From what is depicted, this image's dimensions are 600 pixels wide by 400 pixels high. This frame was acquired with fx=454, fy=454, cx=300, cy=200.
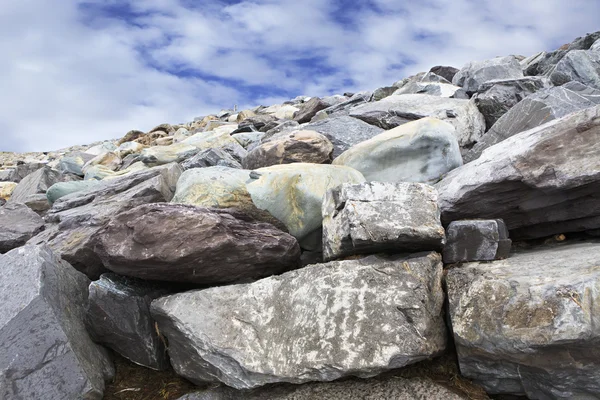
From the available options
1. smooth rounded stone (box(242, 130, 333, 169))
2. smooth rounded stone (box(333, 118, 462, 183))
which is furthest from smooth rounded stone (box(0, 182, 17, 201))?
smooth rounded stone (box(333, 118, 462, 183))

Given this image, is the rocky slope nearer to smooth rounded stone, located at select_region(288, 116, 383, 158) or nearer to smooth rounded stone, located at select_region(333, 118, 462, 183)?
smooth rounded stone, located at select_region(333, 118, 462, 183)

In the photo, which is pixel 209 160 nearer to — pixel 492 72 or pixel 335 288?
pixel 335 288

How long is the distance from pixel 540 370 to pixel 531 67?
14.7 meters

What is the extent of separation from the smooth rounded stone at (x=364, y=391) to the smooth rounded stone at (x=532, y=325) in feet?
1.00

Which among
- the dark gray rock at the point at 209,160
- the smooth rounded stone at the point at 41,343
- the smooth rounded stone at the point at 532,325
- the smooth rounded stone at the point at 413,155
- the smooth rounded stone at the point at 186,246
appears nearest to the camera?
the smooth rounded stone at the point at 532,325

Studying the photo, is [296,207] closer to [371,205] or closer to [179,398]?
[371,205]

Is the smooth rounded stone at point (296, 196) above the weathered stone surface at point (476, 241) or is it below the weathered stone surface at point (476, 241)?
above

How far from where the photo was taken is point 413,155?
5863 mm

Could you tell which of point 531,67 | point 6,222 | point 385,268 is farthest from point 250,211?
point 531,67

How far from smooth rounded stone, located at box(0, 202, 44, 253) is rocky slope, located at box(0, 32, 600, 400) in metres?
1.26

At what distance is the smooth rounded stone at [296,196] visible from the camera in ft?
16.0

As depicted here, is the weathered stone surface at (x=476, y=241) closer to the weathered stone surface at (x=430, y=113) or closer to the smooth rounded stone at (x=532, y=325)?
the smooth rounded stone at (x=532, y=325)

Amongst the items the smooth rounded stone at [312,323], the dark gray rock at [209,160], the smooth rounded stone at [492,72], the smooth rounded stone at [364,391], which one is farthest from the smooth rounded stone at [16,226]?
the smooth rounded stone at [492,72]

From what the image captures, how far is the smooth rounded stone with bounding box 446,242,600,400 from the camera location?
9.77 ft
